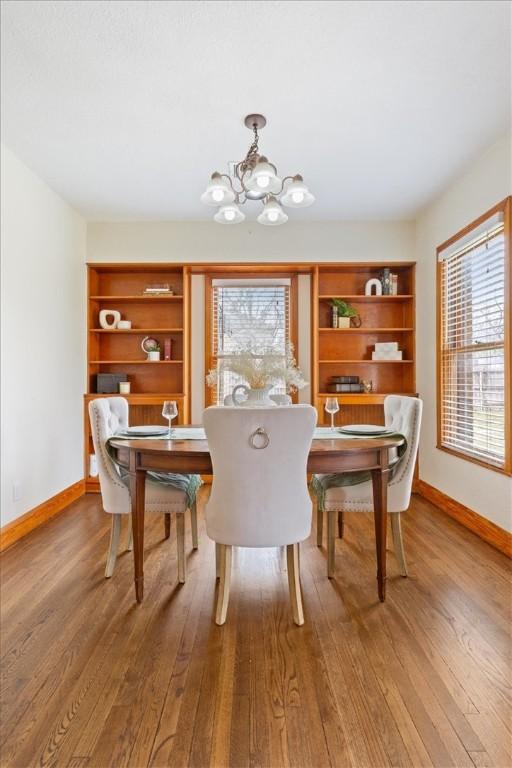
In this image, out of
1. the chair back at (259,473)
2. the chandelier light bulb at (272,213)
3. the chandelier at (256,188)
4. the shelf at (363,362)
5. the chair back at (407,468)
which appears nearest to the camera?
the chair back at (259,473)

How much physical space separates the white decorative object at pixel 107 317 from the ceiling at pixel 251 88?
1.27m

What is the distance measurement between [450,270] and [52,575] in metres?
3.69

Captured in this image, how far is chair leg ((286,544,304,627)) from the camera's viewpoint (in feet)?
6.17

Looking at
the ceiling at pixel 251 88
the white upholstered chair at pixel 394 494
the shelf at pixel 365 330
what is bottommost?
the white upholstered chair at pixel 394 494

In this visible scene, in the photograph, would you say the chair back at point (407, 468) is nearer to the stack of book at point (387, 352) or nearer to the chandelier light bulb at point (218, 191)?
the chandelier light bulb at point (218, 191)

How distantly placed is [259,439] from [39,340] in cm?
245

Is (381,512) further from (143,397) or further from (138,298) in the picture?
(138,298)

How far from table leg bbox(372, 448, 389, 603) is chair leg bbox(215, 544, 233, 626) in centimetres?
73

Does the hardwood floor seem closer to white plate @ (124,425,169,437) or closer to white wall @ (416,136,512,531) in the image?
white wall @ (416,136,512,531)

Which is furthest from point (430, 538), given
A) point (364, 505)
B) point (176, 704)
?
point (176, 704)

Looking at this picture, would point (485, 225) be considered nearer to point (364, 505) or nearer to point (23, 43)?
point (364, 505)

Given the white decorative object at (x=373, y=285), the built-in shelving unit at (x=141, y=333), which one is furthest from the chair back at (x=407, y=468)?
the built-in shelving unit at (x=141, y=333)

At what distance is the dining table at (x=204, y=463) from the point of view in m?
1.97

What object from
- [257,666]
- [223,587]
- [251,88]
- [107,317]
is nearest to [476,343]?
[251,88]
